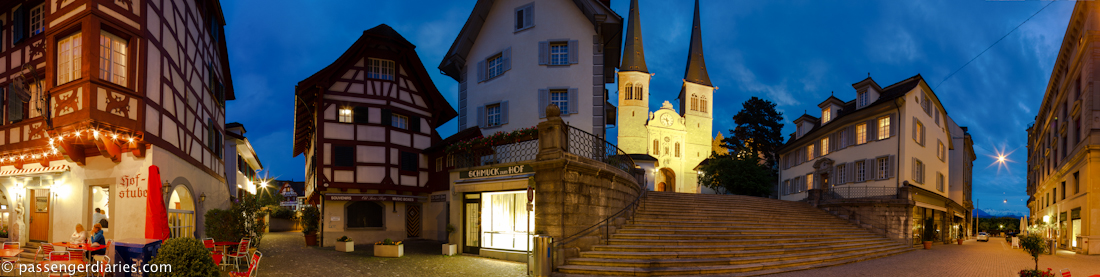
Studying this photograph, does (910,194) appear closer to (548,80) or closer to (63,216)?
(548,80)

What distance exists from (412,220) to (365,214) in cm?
224

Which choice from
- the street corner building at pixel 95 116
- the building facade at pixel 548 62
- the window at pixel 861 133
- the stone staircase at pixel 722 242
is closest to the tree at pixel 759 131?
the window at pixel 861 133

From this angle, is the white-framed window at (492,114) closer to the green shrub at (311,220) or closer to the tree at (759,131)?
the green shrub at (311,220)

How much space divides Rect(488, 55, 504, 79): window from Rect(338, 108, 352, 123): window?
6.12 meters

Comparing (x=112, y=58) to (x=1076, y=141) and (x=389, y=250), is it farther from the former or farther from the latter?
(x=1076, y=141)

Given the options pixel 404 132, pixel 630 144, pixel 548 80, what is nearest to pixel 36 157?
pixel 404 132

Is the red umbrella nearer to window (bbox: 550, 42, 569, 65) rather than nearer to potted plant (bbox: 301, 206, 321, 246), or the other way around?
potted plant (bbox: 301, 206, 321, 246)

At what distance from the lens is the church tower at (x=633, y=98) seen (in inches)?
2425

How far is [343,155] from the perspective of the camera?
2200 centimetres

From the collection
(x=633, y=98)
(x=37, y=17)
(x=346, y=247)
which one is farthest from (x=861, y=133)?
(x=37, y=17)

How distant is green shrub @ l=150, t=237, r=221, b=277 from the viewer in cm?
741

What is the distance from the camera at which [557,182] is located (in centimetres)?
1334

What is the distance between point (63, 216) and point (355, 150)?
977cm

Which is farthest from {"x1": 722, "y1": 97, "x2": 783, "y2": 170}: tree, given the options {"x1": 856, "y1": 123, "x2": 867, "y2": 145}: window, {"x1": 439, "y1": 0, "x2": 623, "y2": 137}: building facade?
{"x1": 439, "y1": 0, "x2": 623, "y2": 137}: building facade
